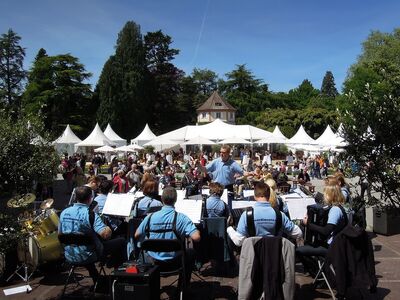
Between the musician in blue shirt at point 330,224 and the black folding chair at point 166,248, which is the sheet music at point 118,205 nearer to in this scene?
the black folding chair at point 166,248

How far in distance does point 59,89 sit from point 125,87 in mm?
11487

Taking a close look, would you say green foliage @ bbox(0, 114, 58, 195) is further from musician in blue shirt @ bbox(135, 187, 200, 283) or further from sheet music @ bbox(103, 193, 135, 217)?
sheet music @ bbox(103, 193, 135, 217)

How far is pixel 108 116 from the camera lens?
199 feet

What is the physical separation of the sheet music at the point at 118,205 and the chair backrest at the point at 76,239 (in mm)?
1862

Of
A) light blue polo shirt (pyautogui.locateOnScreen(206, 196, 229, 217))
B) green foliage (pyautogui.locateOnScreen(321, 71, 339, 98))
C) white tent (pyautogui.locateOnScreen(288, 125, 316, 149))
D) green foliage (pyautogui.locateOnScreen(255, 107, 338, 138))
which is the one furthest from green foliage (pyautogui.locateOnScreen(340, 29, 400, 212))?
green foliage (pyautogui.locateOnScreen(321, 71, 339, 98))

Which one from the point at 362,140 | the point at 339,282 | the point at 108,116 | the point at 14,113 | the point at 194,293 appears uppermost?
the point at 108,116

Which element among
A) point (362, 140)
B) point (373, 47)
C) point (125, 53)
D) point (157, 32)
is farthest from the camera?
point (157, 32)

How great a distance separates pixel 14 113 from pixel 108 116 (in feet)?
179

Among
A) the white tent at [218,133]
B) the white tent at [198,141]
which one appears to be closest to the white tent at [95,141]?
the white tent at [218,133]

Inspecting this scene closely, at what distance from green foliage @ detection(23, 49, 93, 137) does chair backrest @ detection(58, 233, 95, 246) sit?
163 feet

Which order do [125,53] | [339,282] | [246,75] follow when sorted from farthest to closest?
[246,75]
[125,53]
[339,282]

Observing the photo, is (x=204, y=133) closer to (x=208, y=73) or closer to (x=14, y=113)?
(x=14, y=113)

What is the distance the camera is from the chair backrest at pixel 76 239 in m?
5.47

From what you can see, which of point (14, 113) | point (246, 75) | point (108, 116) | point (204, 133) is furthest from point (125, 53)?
point (14, 113)
